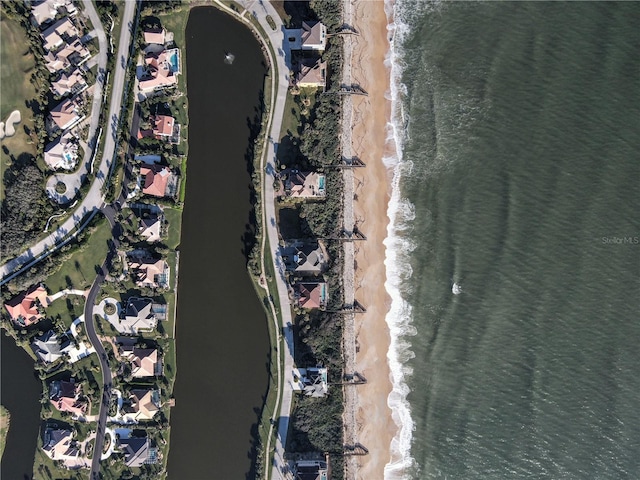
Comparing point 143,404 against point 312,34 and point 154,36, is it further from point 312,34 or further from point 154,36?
point 312,34

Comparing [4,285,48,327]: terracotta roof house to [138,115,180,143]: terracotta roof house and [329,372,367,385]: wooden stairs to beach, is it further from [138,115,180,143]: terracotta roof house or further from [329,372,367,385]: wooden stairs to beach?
[329,372,367,385]: wooden stairs to beach

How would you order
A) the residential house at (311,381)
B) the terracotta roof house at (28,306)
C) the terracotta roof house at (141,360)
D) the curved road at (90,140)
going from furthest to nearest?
the curved road at (90,140), the residential house at (311,381), the terracotta roof house at (141,360), the terracotta roof house at (28,306)

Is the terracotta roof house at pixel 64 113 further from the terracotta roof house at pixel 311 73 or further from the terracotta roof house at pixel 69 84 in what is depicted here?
the terracotta roof house at pixel 311 73

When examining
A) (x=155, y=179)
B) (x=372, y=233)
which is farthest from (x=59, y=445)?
(x=372, y=233)

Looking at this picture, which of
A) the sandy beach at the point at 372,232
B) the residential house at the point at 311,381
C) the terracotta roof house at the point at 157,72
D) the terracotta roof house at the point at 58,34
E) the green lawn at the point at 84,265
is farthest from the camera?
the sandy beach at the point at 372,232

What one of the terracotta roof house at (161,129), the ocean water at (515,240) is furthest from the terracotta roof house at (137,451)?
the terracotta roof house at (161,129)

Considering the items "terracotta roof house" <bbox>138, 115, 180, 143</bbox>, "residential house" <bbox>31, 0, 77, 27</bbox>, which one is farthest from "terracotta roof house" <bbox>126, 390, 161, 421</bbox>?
"residential house" <bbox>31, 0, 77, 27</bbox>

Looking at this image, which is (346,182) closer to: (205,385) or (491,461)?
(205,385)
